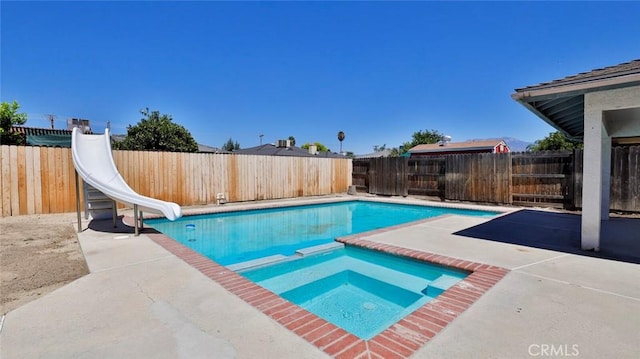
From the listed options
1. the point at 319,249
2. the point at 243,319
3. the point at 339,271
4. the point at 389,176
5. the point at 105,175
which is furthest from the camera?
the point at 389,176

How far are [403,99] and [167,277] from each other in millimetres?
29086

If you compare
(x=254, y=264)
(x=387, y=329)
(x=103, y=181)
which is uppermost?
(x=103, y=181)

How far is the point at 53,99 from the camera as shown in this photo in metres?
21.2

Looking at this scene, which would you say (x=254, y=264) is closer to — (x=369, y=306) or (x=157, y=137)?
(x=369, y=306)

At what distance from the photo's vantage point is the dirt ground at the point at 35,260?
3.28 meters

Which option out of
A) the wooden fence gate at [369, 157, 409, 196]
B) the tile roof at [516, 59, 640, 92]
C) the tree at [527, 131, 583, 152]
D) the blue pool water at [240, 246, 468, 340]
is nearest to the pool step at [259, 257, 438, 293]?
the blue pool water at [240, 246, 468, 340]

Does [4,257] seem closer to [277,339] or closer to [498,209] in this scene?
[277,339]

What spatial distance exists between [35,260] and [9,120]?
13.8 meters

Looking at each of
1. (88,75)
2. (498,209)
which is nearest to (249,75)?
(88,75)

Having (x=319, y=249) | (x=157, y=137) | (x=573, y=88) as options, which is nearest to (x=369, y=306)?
(x=319, y=249)

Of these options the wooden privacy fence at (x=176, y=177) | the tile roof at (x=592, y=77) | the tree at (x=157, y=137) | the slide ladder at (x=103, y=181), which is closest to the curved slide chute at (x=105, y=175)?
the slide ladder at (x=103, y=181)

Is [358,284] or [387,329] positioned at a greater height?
[387,329]

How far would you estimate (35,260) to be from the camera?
14.6ft

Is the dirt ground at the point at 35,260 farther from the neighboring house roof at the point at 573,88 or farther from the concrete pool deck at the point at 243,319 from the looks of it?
the neighboring house roof at the point at 573,88
